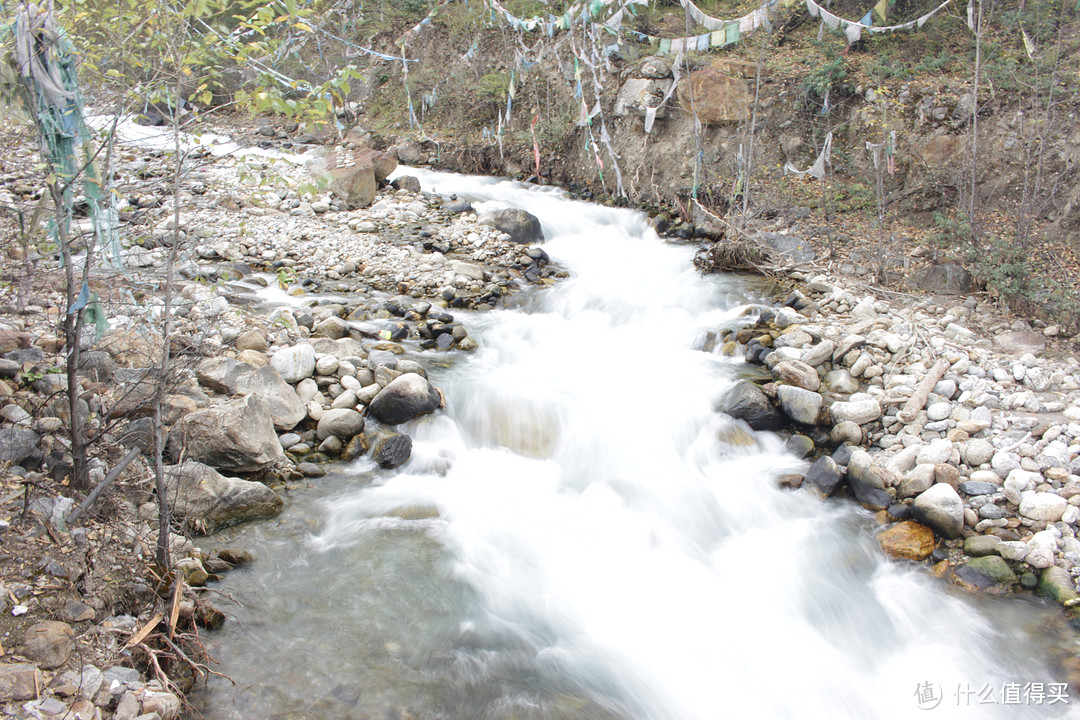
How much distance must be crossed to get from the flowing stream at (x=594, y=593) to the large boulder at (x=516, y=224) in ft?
15.5

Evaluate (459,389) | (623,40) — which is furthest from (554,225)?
(459,389)

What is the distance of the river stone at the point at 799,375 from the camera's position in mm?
6590

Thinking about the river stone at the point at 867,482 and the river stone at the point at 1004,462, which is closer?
the river stone at the point at 1004,462

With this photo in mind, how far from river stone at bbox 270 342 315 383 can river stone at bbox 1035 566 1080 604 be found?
20.6 ft

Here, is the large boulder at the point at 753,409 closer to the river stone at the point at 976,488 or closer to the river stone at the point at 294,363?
the river stone at the point at 976,488

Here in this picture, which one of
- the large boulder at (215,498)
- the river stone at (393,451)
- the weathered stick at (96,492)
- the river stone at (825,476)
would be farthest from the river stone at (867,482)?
the weathered stick at (96,492)

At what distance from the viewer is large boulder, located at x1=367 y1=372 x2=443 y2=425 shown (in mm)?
6195

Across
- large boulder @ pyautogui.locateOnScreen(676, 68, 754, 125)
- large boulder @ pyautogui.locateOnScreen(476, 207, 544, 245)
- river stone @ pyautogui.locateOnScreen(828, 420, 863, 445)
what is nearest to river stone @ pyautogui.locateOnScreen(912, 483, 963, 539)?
river stone @ pyautogui.locateOnScreen(828, 420, 863, 445)

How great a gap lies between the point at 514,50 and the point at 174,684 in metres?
15.8

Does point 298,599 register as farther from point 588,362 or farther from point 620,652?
point 588,362

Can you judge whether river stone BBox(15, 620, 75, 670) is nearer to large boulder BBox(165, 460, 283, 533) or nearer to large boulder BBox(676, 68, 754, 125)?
large boulder BBox(165, 460, 283, 533)

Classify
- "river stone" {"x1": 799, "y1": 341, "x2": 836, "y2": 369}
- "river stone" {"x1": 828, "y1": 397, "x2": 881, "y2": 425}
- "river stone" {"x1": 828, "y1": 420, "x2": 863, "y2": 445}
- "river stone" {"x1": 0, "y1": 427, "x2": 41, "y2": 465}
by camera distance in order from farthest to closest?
"river stone" {"x1": 799, "y1": 341, "x2": 836, "y2": 369}
"river stone" {"x1": 828, "y1": 397, "x2": 881, "y2": 425}
"river stone" {"x1": 828, "y1": 420, "x2": 863, "y2": 445}
"river stone" {"x1": 0, "y1": 427, "x2": 41, "y2": 465}

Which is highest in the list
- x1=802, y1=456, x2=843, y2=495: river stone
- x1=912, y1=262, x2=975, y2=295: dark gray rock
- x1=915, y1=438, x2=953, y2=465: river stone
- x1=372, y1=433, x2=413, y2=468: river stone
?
x1=912, y1=262, x2=975, y2=295: dark gray rock

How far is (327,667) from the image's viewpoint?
371cm
